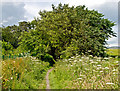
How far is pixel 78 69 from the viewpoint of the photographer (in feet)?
18.2

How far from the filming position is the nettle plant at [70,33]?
9.28 m

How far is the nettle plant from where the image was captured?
9.28 metres

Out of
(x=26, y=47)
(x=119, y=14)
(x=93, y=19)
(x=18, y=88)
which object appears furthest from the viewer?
(x=26, y=47)

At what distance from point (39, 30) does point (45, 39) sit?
111 cm

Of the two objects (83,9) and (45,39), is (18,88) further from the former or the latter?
(83,9)

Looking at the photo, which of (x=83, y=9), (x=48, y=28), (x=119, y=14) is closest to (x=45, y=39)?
(x=48, y=28)

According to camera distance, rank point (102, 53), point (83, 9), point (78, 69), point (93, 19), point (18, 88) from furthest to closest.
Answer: point (83, 9) < point (93, 19) < point (102, 53) < point (78, 69) < point (18, 88)

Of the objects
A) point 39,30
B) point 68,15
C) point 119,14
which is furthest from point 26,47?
point 119,14

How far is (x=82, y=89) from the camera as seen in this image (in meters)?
4.04

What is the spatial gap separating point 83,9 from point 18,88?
9.19 metres

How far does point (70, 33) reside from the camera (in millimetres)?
10164

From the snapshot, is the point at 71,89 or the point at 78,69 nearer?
the point at 71,89

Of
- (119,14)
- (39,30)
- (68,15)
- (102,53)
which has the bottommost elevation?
(102,53)

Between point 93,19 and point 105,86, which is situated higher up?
point 93,19
